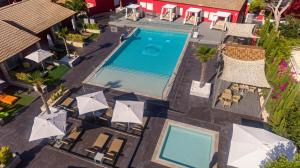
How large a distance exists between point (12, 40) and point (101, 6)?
21.1 meters

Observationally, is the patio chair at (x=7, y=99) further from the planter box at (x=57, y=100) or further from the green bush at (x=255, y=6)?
the green bush at (x=255, y=6)

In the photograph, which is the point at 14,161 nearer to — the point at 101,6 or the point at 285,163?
the point at 285,163

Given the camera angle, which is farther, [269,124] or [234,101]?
[234,101]

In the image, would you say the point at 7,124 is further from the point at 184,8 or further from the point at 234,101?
the point at 184,8

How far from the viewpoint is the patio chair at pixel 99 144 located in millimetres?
16922

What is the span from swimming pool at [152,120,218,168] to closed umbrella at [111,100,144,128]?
2.82 meters

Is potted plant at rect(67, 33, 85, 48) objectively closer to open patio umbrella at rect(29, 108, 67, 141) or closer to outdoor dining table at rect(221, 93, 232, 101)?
open patio umbrella at rect(29, 108, 67, 141)

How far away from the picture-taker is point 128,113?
17266mm

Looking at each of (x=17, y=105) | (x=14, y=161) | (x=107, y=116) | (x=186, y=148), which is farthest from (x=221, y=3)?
(x=14, y=161)

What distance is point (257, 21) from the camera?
39.6 meters

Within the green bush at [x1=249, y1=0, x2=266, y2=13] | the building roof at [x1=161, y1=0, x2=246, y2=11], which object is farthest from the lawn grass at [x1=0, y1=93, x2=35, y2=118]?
the green bush at [x1=249, y1=0, x2=266, y2=13]

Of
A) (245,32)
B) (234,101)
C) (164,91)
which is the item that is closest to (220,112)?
(234,101)

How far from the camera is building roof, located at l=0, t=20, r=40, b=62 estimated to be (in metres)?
23.1

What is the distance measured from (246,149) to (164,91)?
1053cm
